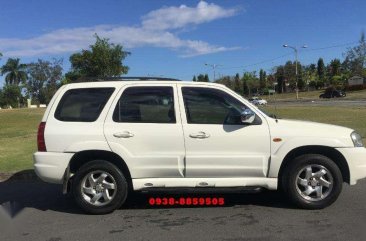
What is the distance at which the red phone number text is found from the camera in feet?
22.3

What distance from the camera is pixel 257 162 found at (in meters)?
6.33

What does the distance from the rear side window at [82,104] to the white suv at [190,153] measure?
2cm

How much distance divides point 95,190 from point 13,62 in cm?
13117

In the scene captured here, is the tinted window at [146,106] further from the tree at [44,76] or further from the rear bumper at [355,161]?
the tree at [44,76]

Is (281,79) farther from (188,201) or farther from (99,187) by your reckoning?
(99,187)

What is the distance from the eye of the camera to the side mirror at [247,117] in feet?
20.5

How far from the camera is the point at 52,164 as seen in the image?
6.39 m

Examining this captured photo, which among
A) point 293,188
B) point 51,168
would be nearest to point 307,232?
point 293,188

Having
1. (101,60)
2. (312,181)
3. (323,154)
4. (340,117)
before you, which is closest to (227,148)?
(312,181)

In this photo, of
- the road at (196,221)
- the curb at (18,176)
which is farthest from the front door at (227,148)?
the curb at (18,176)

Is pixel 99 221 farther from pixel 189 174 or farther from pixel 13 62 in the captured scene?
pixel 13 62

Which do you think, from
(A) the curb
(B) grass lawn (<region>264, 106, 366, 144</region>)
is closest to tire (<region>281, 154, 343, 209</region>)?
(A) the curb

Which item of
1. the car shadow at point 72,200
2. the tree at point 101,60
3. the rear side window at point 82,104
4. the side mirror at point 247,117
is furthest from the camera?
the tree at point 101,60

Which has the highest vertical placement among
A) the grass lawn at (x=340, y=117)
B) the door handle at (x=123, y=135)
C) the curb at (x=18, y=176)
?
the door handle at (x=123, y=135)
